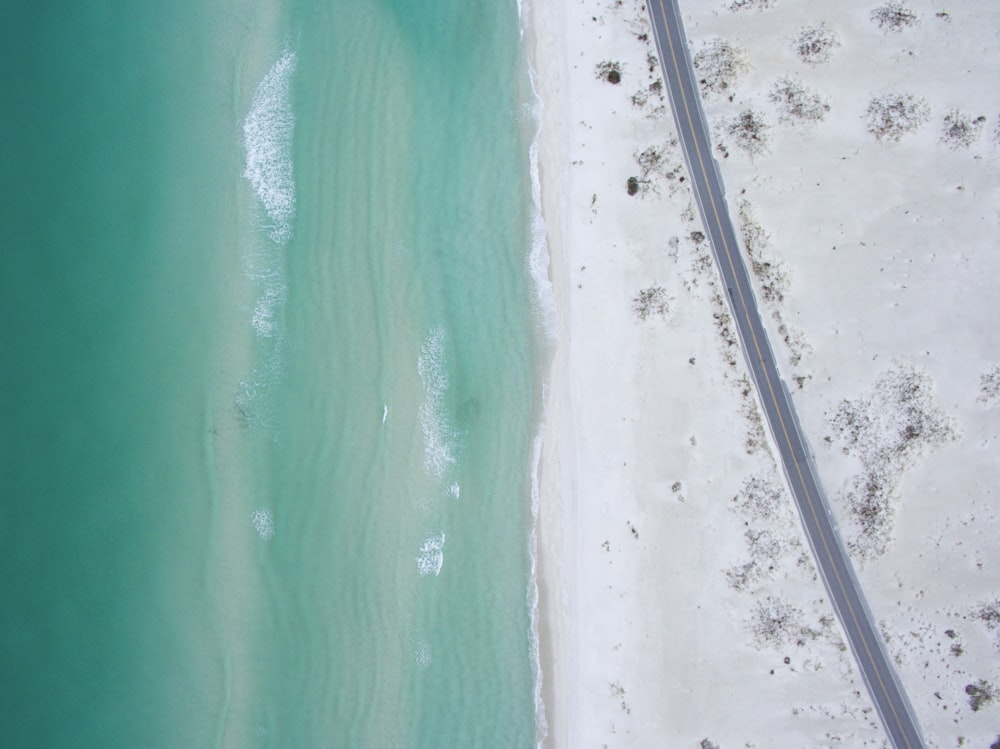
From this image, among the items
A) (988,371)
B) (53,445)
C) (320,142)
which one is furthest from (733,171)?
(53,445)

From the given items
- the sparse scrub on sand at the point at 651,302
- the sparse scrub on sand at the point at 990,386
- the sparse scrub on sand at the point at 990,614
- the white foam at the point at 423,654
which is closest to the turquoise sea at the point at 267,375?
the white foam at the point at 423,654

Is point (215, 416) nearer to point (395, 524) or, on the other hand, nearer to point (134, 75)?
point (395, 524)

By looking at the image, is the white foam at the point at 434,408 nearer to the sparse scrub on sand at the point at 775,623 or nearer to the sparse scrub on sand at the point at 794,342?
the sparse scrub on sand at the point at 775,623

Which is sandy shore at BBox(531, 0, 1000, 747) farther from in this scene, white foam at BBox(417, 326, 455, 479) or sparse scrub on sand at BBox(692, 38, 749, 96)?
white foam at BBox(417, 326, 455, 479)

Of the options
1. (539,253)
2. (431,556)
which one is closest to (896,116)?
(539,253)

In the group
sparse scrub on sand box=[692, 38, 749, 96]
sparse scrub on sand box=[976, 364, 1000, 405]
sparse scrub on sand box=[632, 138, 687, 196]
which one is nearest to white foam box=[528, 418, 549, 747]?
Answer: sparse scrub on sand box=[632, 138, 687, 196]
